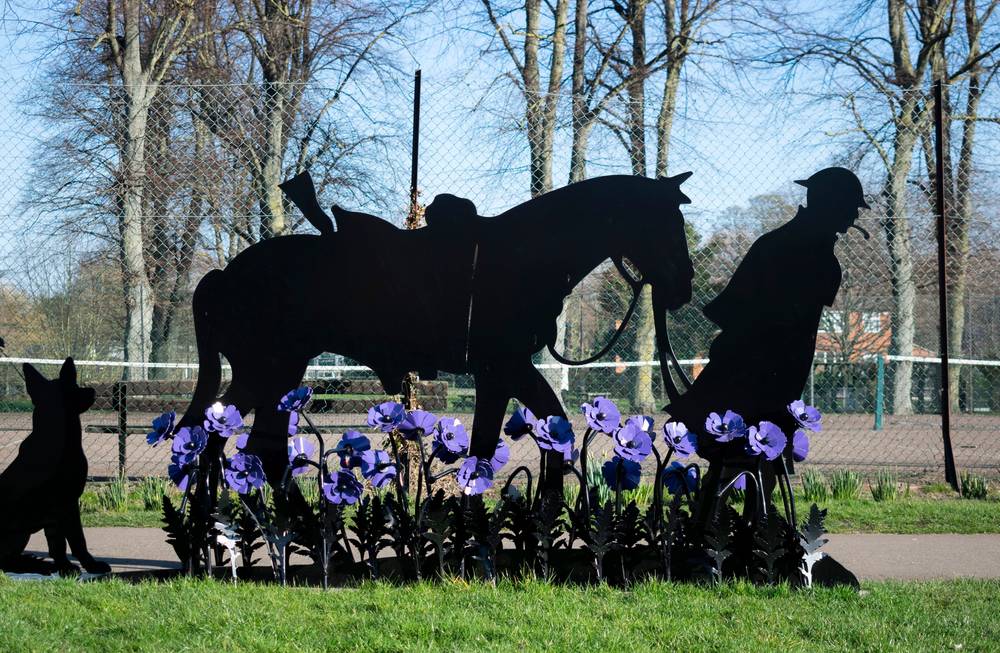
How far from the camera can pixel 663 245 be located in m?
5.02

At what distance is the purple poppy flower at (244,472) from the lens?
482 centimetres

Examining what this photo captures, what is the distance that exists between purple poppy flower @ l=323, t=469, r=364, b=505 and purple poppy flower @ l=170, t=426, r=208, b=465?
0.67 meters

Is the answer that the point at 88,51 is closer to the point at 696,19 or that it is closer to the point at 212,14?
the point at 212,14

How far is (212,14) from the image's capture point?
59.6 ft

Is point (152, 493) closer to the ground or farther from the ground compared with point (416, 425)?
closer to the ground

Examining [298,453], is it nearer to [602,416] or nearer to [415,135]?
[602,416]

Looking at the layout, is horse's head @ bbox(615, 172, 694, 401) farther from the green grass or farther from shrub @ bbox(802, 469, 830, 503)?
shrub @ bbox(802, 469, 830, 503)

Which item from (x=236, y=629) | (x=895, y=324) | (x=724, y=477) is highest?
(x=895, y=324)

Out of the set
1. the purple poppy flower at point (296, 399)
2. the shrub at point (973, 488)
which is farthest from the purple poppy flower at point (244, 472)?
the shrub at point (973, 488)

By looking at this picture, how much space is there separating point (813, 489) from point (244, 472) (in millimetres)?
4362

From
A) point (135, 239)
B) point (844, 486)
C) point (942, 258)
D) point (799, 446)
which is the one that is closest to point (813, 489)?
point (844, 486)

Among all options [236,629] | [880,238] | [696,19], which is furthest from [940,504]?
[696,19]

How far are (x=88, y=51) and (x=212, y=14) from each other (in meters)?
2.30

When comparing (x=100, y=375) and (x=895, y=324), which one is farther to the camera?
(x=100, y=375)
